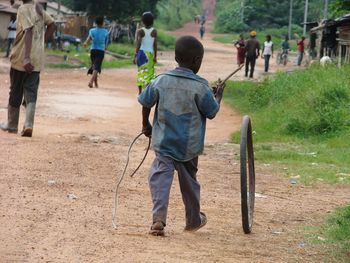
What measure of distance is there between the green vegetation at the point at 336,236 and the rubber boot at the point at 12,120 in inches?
216

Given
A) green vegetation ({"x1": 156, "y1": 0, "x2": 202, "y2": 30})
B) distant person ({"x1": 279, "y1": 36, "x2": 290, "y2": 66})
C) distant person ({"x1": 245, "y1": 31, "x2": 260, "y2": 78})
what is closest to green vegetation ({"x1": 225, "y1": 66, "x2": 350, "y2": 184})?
distant person ({"x1": 245, "y1": 31, "x2": 260, "y2": 78})

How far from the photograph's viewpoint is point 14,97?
12.3 m

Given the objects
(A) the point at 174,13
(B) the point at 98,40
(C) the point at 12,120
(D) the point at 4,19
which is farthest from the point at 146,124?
(A) the point at 174,13

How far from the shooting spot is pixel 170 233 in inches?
275

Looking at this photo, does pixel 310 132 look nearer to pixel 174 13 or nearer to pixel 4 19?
pixel 4 19

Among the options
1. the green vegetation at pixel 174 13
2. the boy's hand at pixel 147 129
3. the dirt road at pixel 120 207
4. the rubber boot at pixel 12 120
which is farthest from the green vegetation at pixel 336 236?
the green vegetation at pixel 174 13

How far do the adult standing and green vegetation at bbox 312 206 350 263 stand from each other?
5.10m

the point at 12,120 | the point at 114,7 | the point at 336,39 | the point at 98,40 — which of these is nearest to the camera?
the point at 12,120

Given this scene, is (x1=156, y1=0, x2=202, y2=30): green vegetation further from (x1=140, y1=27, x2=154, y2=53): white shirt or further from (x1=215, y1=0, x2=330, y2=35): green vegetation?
(x1=140, y1=27, x2=154, y2=53): white shirt

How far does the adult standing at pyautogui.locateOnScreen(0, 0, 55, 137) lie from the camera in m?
11.9

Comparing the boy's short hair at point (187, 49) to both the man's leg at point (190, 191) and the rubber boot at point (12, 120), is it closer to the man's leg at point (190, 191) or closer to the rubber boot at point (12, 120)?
the man's leg at point (190, 191)

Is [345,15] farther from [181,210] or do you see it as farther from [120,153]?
[181,210]

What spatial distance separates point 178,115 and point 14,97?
5.87m

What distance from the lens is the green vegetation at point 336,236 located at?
6.57 meters
